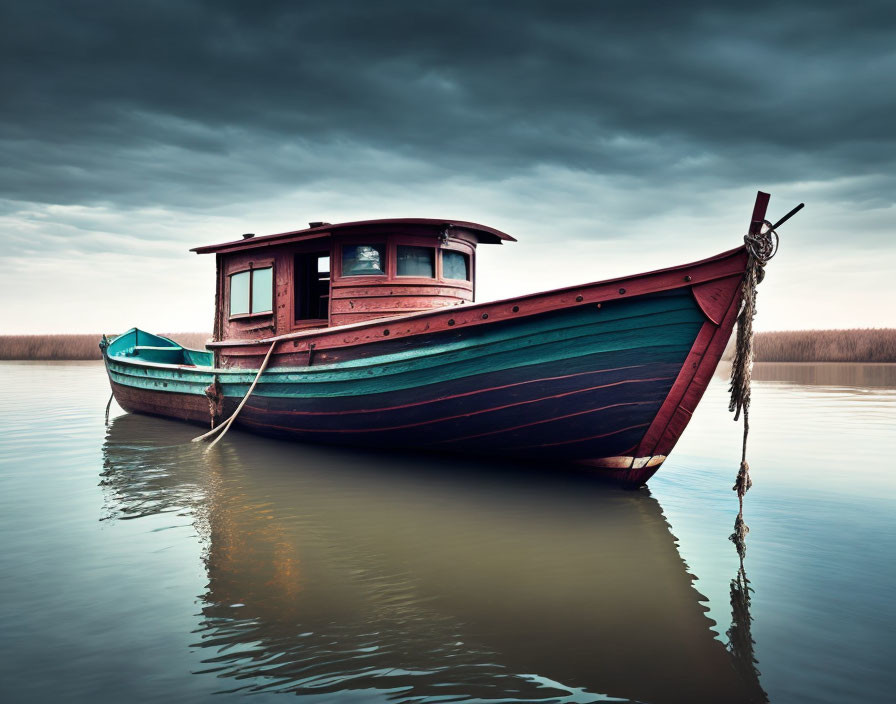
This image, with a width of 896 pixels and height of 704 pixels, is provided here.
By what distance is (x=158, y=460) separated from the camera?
8156 mm

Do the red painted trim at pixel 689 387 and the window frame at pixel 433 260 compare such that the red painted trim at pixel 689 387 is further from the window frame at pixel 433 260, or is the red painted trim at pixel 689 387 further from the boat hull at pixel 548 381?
the window frame at pixel 433 260

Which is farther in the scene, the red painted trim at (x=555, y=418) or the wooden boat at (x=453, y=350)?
the red painted trim at (x=555, y=418)

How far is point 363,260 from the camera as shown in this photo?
27.8 feet

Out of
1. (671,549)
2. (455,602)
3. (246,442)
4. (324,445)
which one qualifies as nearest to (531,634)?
(455,602)

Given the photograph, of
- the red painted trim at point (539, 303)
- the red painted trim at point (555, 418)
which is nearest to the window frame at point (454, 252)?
the red painted trim at point (539, 303)

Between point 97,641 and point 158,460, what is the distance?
5.47 m

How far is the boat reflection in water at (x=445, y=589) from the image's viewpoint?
9.12 feet

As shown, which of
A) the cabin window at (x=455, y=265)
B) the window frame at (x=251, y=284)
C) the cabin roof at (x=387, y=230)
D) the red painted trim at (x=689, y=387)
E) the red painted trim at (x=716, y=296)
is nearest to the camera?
the red painted trim at (x=716, y=296)

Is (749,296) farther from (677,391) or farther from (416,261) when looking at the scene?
(416,261)

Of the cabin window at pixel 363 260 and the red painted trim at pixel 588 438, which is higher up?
the cabin window at pixel 363 260

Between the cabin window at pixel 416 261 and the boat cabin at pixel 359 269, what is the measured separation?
0.01 metres

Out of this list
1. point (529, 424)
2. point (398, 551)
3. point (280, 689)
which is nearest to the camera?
point (280, 689)

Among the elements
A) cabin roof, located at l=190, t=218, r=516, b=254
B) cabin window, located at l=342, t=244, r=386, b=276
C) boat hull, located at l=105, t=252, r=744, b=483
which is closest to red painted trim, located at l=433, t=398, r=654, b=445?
boat hull, located at l=105, t=252, r=744, b=483

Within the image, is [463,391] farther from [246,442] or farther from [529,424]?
[246,442]
